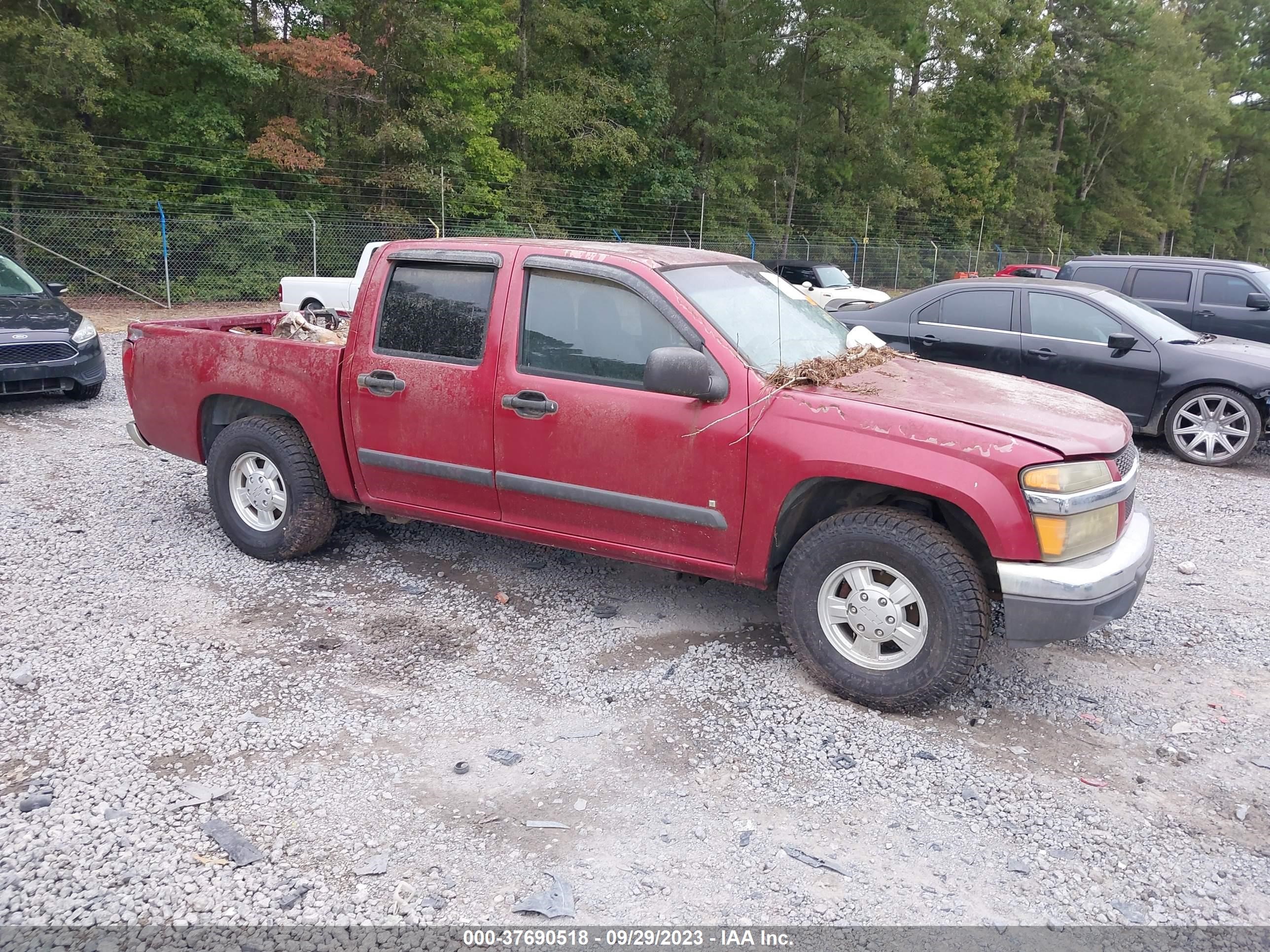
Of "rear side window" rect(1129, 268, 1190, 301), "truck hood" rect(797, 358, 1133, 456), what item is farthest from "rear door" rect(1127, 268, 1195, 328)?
"truck hood" rect(797, 358, 1133, 456)

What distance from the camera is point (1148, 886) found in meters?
2.95

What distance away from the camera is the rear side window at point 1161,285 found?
10.9 m

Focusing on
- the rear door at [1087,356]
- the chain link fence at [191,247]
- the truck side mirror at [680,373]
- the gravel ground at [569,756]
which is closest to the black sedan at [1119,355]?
the rear door at [1087,356]

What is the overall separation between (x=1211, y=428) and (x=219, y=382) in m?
8.28

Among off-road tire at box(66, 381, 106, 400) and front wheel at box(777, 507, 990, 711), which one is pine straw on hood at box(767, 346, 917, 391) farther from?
off-road tire at box(66, 381, 106, 400)

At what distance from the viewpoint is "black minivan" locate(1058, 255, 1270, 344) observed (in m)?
10.6

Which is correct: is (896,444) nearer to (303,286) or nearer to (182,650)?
(182,650)

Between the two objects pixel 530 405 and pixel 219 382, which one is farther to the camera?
pixel 219 382

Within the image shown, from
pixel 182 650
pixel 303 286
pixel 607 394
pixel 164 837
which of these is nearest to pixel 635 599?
pixel 607 394

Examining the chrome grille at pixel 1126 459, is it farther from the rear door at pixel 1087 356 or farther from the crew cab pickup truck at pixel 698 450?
the rear door at pixel 1087 356

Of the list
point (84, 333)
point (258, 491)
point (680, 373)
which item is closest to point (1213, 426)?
point (680, 373)

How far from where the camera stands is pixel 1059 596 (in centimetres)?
362

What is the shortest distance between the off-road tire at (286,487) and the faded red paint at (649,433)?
0.44 feet

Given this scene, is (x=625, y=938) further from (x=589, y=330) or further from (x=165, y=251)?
(x=165, y=251)
